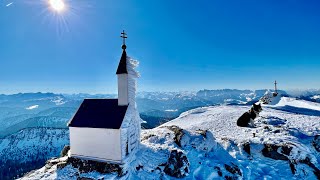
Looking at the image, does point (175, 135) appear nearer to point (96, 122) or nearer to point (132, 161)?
point (132, 161)

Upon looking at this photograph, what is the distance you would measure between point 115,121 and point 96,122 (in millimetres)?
2424

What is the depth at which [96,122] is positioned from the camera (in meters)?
23.1

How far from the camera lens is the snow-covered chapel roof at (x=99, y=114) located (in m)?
22.5

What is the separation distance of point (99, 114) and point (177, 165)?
10857mm

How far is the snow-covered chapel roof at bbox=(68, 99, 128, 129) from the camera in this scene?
22.5 meters

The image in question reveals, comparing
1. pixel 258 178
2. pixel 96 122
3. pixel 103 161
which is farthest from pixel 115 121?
pixel 258 178

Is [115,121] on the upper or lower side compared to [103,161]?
upper

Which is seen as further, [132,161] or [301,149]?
[301,149]

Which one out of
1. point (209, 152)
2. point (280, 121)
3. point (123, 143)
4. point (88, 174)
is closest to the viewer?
point (88, 174)

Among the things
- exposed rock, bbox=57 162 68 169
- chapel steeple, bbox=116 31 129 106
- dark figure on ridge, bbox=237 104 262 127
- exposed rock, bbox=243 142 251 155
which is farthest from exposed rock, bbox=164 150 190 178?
dark figure on ridge, bbox=237 104 262 127

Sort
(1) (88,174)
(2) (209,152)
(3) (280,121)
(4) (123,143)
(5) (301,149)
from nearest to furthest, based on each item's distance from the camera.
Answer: (1) (88,174) < (4) (123,143) < (5) (301,149) < (2) (209,152) < (3) (280,121)

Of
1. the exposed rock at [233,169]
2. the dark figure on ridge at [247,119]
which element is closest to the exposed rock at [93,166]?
the exposed rock at [233,169]

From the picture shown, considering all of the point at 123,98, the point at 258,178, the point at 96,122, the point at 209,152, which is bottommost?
the point at 258,178

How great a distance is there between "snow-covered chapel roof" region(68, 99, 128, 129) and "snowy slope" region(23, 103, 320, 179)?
4.80 meters
